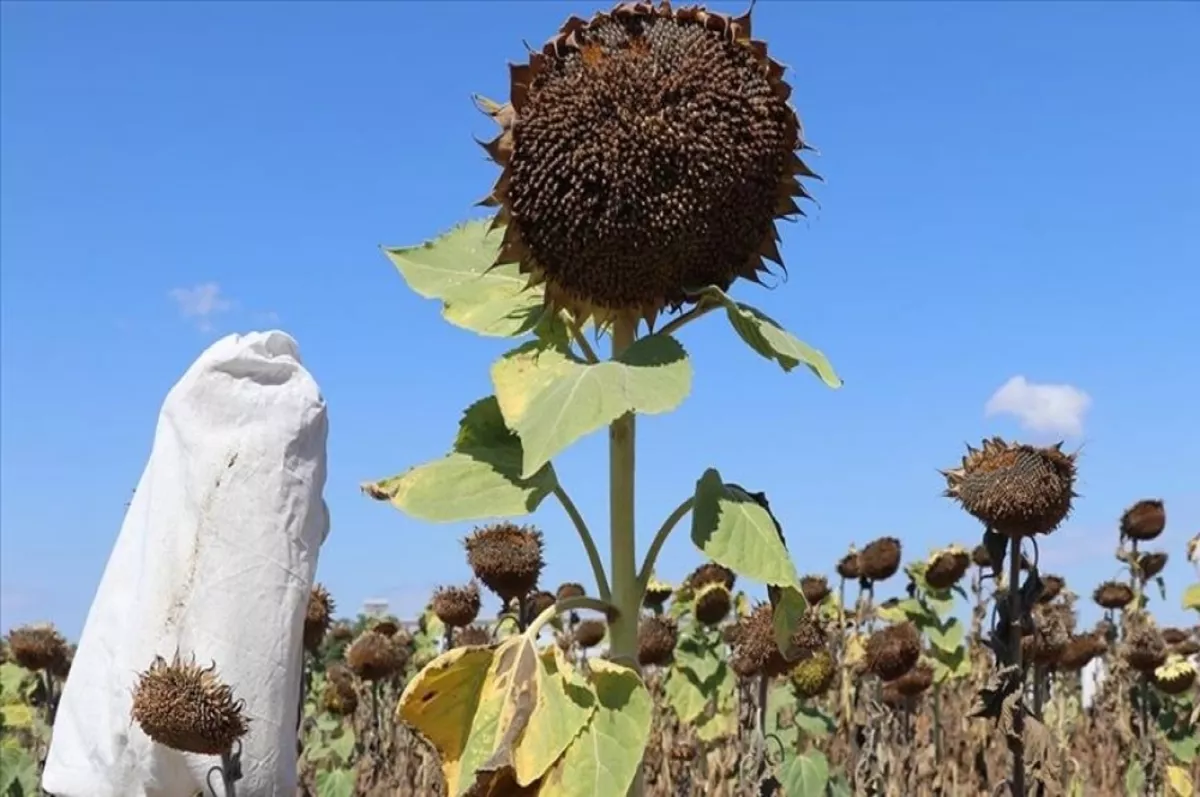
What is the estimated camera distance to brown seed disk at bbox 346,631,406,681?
7.06 m

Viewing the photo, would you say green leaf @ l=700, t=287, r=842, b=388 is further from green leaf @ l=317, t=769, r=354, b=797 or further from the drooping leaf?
green leaf @ l=317, t=769, r=354, b=797

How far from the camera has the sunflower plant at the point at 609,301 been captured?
1185 mm

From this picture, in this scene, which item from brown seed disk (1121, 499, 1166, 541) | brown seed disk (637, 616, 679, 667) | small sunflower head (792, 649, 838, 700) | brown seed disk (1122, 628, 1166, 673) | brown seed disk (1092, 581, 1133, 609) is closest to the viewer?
small sunflower head (792, 649, 838, 700)

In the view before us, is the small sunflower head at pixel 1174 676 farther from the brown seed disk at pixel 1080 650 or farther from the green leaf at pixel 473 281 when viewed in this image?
the green leaf at pixel 473 281

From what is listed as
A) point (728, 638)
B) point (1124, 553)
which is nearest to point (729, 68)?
point (728, 638)

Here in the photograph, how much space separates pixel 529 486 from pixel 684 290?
0.23 meters

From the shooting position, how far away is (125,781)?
2.71 m

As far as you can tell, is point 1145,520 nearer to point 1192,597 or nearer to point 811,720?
point 811,720

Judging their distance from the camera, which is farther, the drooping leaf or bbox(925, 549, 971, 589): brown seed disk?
bbox(925, 549, 971, 589): brown seed disk

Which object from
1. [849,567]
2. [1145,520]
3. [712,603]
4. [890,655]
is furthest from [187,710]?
[1145,520]

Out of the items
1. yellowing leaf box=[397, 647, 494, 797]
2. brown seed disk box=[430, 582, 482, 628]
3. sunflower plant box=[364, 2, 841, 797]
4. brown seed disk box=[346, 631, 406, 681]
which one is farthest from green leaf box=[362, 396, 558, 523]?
brown seed disk box=[346, 631, 406, 681]

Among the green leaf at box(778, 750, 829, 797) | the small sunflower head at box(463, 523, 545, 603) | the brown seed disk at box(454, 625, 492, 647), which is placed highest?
the brown seed disk at box(454, 625, 492, 647)

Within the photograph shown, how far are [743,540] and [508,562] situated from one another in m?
3.24

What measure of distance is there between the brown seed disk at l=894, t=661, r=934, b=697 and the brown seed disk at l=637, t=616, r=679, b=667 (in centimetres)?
116
